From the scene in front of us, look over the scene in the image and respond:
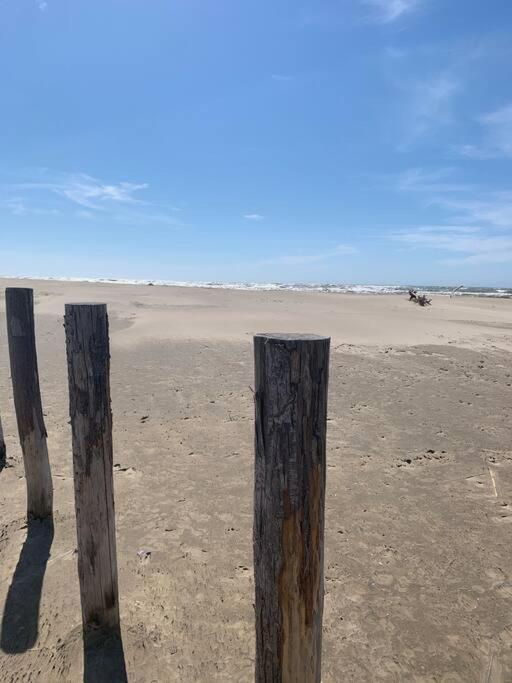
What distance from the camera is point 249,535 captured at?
4449 mm

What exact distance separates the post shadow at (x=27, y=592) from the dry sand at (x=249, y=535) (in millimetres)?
12

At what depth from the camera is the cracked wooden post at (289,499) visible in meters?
1.85

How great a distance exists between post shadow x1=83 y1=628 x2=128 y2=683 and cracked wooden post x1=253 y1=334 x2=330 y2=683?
138 cm

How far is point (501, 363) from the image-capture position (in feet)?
35.8

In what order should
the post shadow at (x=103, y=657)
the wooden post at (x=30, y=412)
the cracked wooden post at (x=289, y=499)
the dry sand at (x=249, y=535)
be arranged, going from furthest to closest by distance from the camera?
the wooden post at (x=30, y=412) → the dry sand at (x=249, y=535) → the post shadow at (x=103, y=657) → the cracked wooden post at (x=289, y=499)

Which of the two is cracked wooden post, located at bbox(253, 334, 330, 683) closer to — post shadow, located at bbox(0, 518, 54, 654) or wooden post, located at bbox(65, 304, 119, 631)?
wooden post, located at bbox(65, 304, 119, 631)

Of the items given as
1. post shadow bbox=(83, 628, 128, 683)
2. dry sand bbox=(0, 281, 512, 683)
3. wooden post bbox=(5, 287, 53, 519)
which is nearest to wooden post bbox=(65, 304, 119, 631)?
post shadow bbox=(83, 628, 128, 683)

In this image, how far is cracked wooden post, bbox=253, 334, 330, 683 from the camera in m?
1.85

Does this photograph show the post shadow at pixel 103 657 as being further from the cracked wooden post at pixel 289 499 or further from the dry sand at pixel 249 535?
the cracked wooden post at pixel 289 499

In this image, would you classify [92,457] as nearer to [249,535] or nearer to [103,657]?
[103,657]

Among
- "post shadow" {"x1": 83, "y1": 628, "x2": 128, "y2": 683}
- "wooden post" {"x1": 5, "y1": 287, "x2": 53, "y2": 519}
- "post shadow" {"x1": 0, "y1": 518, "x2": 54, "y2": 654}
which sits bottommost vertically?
"post shadow" {"x1": 83, "y1": 628, "x2": 128, "y2": 683}

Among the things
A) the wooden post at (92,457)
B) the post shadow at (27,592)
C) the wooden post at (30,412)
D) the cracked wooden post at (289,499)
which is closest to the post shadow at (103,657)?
the wooden post at (92,457)

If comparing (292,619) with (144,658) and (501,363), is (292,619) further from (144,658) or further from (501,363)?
(501,363)

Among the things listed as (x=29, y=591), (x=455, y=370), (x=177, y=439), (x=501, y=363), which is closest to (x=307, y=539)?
(x=29, y=591)
